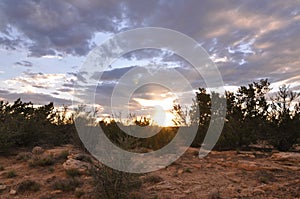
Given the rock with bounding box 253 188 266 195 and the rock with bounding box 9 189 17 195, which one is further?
the rock with bounding box 9 189 17 195

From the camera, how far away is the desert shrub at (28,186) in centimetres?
721

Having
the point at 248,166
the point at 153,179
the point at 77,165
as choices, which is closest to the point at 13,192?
the point at 77,165

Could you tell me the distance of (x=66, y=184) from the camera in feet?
23.4

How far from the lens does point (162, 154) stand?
11961 millimetres

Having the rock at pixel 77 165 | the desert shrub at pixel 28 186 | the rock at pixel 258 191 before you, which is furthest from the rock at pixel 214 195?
the desert shrub at pixel 28 186

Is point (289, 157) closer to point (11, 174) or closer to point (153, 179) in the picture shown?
point (153, 179)

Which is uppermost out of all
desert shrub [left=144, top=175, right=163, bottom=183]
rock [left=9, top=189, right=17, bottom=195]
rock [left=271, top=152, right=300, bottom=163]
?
rock [left=271, top=152, right=300, bottom=163]

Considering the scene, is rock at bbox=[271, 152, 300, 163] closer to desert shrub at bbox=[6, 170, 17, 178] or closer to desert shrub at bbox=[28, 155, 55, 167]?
desert shrub at bbox=[28, 155, 55, 167]

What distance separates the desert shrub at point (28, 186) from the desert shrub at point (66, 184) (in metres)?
0.42

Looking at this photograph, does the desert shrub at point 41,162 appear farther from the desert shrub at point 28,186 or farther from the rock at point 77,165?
the desert shrub at point 28,186

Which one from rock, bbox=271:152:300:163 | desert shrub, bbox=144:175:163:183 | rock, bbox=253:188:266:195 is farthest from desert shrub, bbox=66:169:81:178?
rock, bbox=271:152:300:163

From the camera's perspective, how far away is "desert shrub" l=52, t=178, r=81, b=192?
7.05m

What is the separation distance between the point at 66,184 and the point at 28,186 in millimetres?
1044

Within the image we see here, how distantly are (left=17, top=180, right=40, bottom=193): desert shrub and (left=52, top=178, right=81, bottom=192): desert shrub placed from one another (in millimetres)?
418
